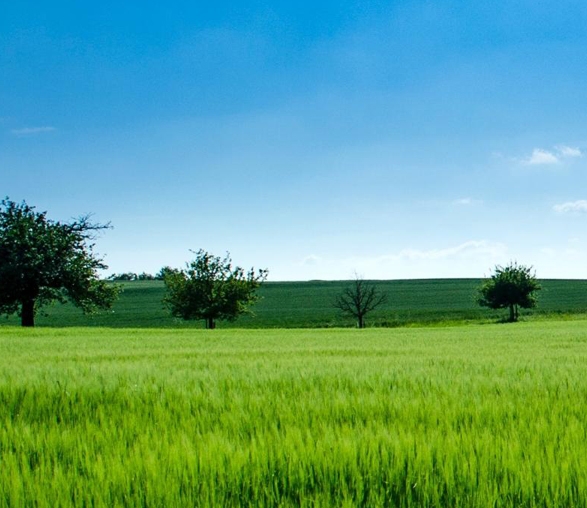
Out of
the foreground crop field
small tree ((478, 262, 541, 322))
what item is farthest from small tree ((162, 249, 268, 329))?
the foreground crop field

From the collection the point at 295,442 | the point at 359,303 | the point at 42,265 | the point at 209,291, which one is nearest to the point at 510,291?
the point at 359,303

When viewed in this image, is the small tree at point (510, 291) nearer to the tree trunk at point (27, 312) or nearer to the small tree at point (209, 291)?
the small tree at point (209, 291)

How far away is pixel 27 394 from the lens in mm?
5426

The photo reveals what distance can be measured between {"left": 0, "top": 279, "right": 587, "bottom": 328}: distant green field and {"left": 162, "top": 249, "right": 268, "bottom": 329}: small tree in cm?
935

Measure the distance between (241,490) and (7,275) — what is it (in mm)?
45231

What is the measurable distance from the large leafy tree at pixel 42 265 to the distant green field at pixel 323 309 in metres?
25.4

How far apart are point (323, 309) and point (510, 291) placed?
31.1m

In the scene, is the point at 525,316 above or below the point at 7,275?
below

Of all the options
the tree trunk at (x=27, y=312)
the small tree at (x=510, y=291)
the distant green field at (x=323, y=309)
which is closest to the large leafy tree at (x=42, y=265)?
the tree trunk at (x=27, y=312)

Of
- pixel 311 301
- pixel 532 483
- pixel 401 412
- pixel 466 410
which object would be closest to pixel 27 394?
pixel 401 412

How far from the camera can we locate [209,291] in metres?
64.9

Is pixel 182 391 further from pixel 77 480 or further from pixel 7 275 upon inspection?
pixel 7 275

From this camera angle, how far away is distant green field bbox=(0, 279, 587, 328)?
83750 millimetres

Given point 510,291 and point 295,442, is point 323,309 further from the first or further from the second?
point 295,442
